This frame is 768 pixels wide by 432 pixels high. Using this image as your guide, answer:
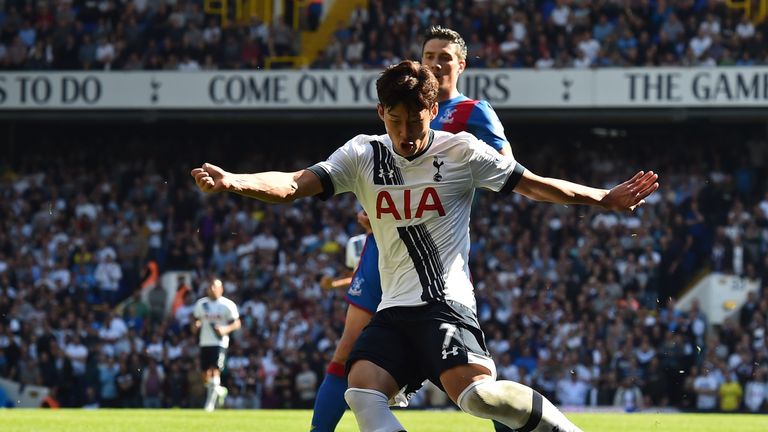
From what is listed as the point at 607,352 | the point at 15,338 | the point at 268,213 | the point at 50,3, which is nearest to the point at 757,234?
the point at 607,352

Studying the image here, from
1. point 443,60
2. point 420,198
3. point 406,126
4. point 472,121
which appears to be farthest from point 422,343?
point 443,60

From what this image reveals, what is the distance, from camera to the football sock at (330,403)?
7.39 metres

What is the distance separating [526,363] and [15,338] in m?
8.84

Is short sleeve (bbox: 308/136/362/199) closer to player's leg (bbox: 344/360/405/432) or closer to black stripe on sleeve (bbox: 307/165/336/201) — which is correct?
black stripe on sleeve (bbox: 307/165/336/201)

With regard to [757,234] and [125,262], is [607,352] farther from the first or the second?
[125,262]

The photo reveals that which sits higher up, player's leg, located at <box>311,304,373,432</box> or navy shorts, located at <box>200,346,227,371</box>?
player's leg, located at <box>311,304,373,432</box>

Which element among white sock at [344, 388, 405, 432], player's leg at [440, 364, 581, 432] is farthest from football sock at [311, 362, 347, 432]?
player's leg at [440, 364, 581, 432]

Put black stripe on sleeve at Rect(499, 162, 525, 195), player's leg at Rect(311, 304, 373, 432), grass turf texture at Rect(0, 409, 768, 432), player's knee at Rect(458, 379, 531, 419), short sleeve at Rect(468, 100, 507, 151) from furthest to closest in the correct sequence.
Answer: grass turf texture at Rect(0, 409, 768, 432)
player's leg at Rect(311, 304, 373, 432)
short sleeve at Rect(468, 100, 507, 151)
black stripe on sleeve at Rect(499, 162, 525, 195)
player's knee at Rect(458, 379, 531, 419)

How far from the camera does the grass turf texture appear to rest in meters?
12.3

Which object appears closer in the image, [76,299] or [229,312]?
[229,312]

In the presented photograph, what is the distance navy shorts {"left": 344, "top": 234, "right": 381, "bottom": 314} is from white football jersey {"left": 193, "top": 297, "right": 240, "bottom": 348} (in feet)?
38.6

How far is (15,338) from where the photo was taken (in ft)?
78.6

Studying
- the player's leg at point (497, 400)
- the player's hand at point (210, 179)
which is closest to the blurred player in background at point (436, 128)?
the player's leg at point (497, 400)

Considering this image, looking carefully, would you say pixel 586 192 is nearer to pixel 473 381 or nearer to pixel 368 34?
pixel 473 381
